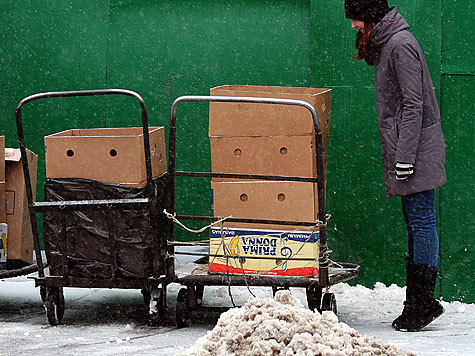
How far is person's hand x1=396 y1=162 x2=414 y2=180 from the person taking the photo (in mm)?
5605

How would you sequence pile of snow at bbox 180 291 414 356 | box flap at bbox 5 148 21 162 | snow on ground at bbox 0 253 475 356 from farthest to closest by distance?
1. box flap at bbox 5 148 21 162
2. snow on ground at bbox 0 253 475 356
3. pile of snow at bbox 180 291 414 356

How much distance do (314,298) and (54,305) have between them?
5.92ft

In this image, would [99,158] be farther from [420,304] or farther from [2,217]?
[420,304]

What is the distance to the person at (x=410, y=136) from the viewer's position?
18.5 feet

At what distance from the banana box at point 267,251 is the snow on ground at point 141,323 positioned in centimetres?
39

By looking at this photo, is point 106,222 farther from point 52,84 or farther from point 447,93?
point 447,93

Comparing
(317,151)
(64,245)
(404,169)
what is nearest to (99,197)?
(64,245)

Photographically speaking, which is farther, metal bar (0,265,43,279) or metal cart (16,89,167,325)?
metal bar (0,265,43,279)

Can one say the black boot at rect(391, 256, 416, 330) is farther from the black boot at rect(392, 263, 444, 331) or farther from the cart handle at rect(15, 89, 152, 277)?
the cart handle at rect(15, 89, 152, 277)

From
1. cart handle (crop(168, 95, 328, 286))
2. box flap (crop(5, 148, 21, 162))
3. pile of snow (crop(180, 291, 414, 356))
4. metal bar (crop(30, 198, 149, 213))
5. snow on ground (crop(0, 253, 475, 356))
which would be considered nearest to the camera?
pile of snow (crop(180, 291, 414, 356))

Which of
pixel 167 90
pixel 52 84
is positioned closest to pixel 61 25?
pixel 52 84

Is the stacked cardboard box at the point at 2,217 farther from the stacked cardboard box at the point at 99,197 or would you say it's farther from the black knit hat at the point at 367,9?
the black knit hat at the point at 367,9

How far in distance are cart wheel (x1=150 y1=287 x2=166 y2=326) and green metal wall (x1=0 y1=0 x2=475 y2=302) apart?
1716 millimetres

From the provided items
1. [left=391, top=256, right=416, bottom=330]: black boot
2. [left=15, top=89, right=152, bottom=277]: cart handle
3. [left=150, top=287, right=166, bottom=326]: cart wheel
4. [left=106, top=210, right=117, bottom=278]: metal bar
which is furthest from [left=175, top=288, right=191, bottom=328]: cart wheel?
[left=391, top=256, right=416, bottom=330]: black boot
